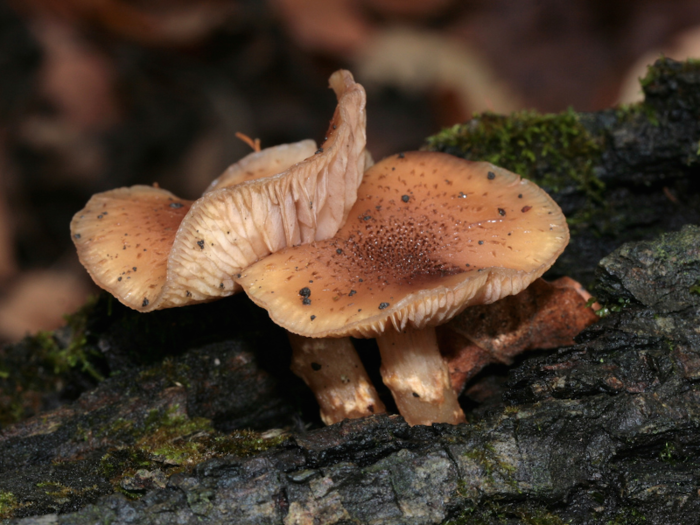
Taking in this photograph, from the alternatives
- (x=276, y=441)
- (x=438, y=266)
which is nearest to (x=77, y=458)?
(x=276, y=441)

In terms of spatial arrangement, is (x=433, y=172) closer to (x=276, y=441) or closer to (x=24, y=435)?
(x=276, y=441)

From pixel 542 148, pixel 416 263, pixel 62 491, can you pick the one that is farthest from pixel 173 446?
pixel 542 148

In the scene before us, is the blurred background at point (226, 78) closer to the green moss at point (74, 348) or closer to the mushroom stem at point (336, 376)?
the green moss at point (74, 348)

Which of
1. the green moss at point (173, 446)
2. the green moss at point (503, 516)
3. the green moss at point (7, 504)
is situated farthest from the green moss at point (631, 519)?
the green moss at point (7, 504)

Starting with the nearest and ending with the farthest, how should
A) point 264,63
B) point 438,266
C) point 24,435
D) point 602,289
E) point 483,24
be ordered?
point 438,266
point 602,289
point 24,435
point 264,63
point 483,24

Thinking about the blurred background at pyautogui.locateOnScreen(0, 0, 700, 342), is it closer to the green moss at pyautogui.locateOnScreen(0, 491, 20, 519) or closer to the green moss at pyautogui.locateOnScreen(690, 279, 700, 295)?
the green moss at pyautogui.locateOnScreen(0, 491, 20, 519)

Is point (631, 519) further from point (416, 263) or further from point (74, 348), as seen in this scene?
point (74, 348)

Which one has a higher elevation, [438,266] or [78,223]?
[78,223]
